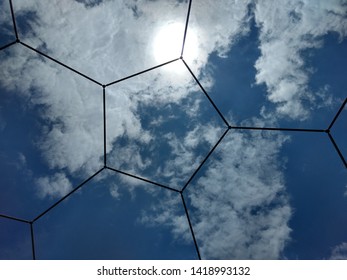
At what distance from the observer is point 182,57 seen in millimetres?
10508

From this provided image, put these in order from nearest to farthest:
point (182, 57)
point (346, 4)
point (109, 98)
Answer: point (182, 57) → point (346, 4) → point (109, 98)

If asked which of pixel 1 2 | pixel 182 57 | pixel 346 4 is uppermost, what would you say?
pixel 1 2

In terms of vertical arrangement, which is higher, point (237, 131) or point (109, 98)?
point (109, 98)
